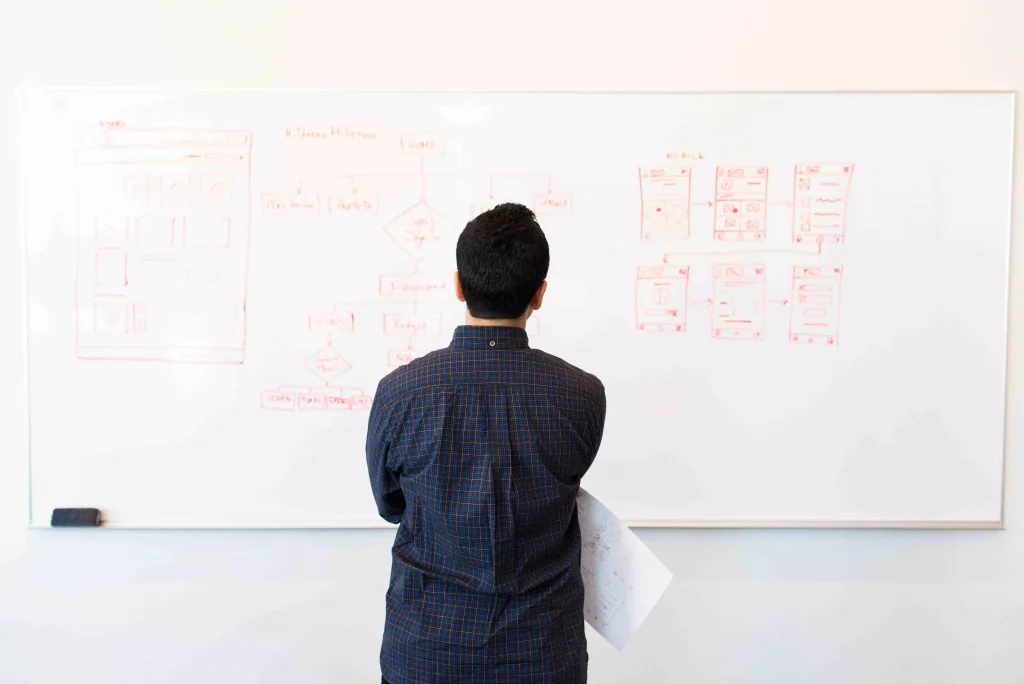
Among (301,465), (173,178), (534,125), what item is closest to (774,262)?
(534,125)

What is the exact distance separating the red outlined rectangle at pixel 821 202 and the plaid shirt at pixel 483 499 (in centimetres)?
103

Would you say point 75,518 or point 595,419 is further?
point 75,518

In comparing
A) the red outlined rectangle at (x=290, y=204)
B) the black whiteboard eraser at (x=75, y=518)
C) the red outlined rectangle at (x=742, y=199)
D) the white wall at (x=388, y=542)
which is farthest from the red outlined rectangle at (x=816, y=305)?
the black whiteboard eraser at (x=75, y=518)

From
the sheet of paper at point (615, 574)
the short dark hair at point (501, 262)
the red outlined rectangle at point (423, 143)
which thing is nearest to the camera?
the short dark hair at point (501, 262)

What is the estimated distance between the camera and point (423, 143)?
191cm

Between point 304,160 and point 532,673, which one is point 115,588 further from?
point 532,673

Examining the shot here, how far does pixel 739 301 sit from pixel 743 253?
13cm

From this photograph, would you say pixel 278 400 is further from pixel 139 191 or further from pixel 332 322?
pixel 139 191

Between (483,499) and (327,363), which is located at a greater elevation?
(327,363)

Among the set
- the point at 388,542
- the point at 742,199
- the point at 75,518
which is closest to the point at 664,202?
the point at 742,199

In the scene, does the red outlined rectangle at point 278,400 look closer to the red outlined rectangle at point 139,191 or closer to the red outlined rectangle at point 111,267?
the red outlined rectangle at point 111,267

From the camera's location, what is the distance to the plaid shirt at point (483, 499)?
113cm

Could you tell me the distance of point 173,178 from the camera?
1912 mm

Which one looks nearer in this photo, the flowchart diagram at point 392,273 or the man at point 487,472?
the man at point 487,472
